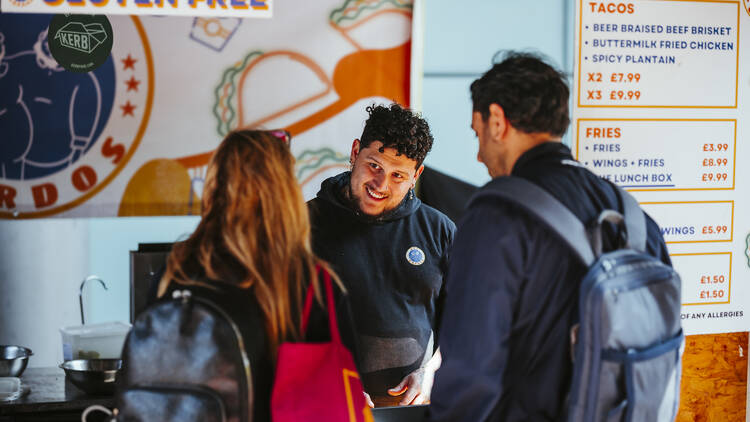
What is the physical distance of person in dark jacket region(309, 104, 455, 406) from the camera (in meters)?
2.40

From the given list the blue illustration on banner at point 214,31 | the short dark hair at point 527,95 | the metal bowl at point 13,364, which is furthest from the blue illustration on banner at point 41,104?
the short dark hair at point 527,95

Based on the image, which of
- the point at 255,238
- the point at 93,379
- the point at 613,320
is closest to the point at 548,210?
the point at 613,320

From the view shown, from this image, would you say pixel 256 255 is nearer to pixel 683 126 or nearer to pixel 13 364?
pixel 683 126

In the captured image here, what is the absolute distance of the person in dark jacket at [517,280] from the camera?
152 cm

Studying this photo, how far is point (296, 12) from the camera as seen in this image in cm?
347

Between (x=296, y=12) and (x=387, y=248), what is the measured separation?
4.91 ft

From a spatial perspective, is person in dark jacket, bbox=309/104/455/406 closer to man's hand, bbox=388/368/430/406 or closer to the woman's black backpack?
man's hand, bbox=388/368/430/406

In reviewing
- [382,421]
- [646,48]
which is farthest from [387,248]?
[646,48]

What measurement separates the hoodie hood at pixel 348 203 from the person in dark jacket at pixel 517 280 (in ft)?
2.85

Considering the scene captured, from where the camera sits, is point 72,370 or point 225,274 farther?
point 72,370

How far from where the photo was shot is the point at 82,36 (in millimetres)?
3365

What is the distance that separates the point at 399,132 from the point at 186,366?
1.19 meters

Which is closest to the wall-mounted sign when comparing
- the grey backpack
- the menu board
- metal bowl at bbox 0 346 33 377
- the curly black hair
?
the curly black hair

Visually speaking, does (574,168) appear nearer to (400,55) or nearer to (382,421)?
→ (382,421)
